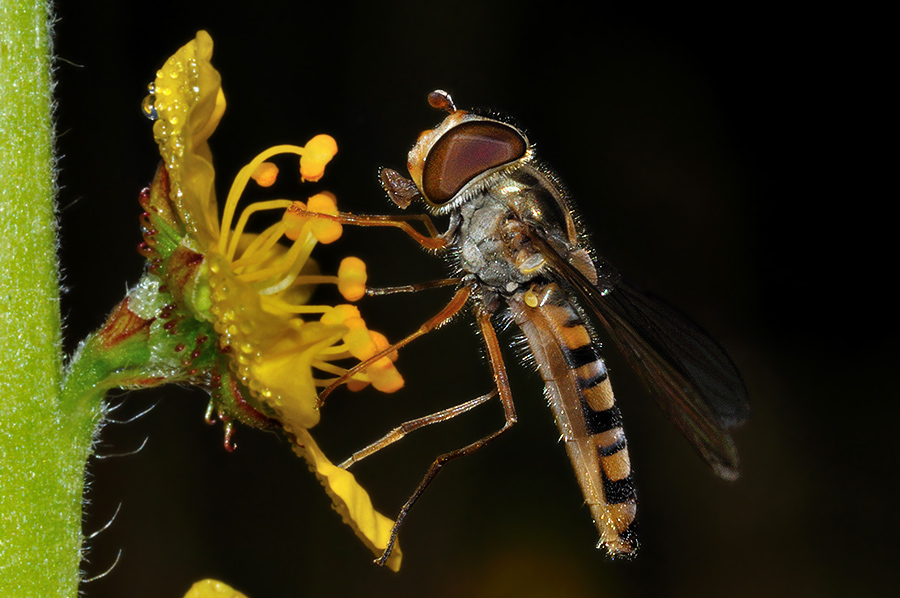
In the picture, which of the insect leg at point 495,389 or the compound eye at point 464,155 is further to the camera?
the insect leg at point 495,389

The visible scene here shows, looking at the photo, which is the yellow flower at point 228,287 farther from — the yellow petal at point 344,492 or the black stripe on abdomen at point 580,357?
the black stripe on abdomen at point 580,357

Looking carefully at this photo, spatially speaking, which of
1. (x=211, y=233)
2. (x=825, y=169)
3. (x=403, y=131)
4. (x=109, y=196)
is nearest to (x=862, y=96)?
(x=825, y=169)

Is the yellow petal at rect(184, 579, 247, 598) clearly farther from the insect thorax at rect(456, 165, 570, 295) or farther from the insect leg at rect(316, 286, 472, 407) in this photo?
the insect thorax at rect(456, 165, 570, 295)

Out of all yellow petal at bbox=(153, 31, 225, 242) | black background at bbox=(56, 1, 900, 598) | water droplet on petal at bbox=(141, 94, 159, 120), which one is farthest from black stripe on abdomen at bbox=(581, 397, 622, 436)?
black background at bbox=(56, 1, 900, 598)

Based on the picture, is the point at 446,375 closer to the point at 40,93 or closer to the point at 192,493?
the point at 192,493

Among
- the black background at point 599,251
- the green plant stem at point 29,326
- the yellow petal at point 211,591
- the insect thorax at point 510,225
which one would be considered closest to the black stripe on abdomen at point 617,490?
the insect thorax at point 510,225
